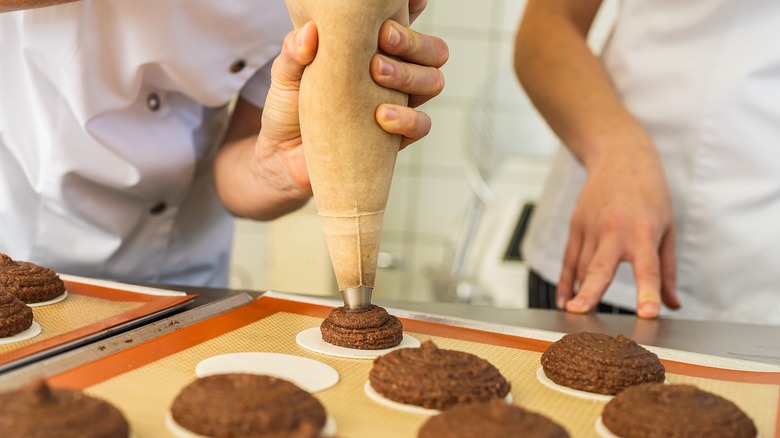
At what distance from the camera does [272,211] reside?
155 centimetres

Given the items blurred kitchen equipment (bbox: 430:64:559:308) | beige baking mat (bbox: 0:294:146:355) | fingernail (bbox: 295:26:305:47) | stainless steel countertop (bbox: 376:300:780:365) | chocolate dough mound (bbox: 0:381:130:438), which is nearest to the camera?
chocolate dough mound (bbox: 0:381:130:438)

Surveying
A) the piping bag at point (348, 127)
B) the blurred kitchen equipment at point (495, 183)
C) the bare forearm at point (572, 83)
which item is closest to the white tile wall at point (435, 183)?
the blurred kitchen equipment at point (495, 183)

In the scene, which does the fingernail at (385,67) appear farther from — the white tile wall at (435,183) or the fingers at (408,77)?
the white tile wall at (435,183)

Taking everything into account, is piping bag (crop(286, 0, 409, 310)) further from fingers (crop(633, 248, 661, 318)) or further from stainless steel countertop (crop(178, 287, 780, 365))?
fingers (crop(633, 248, 661, 318))

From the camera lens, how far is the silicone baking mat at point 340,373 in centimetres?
84

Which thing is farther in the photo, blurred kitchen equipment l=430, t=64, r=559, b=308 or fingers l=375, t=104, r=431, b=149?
blurred kitchen equipment l=430, t=64, r=559, b=308

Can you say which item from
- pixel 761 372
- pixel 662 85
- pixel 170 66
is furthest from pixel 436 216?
pixel 761 372

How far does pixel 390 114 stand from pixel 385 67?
0.18 feet

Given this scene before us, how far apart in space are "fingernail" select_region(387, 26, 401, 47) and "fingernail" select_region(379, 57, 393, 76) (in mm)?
21

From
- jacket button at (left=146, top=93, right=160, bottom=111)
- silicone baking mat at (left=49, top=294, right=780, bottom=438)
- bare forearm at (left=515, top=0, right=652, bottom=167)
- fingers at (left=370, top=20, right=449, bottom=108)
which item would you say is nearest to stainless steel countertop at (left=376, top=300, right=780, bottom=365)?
silicone baking mat at (left=49, top=294, right=780, bottom=438)

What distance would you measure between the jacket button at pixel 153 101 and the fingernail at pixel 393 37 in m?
0.66

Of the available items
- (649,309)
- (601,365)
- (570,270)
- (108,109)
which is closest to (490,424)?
(601,365)

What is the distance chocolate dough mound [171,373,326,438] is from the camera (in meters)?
0.74

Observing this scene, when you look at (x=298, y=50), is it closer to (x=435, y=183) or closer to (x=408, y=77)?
(x=408, y=77)
